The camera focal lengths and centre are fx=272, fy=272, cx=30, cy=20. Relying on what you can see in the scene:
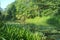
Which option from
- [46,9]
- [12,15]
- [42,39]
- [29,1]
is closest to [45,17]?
[46,9]

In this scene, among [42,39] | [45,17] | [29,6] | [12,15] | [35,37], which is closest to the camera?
[35,37]

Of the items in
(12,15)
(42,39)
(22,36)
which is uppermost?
(22,36)

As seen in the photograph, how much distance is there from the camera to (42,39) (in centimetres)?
1005

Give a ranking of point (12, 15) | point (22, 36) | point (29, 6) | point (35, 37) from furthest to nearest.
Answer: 1. point (12, 15)
2. point (29, 6)
3. point (35, 37)
4. point (22, 36)

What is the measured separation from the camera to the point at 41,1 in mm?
32562

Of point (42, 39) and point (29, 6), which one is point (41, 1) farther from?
point (42, 39)

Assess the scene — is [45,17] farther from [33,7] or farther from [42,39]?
[42,39]

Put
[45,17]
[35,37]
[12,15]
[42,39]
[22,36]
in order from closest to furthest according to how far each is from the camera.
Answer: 1. [22,36]
2. [35,37]
3. [42,39]
4. [45,17]
5. [12,15]

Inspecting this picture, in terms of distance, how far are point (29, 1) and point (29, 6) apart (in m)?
0.87

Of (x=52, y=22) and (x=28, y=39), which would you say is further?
(x=52, y=22)

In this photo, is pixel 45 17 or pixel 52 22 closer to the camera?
pixel 52 22

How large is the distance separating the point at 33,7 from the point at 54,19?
456 centimetres

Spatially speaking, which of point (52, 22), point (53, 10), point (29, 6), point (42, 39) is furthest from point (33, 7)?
point (42, 39)

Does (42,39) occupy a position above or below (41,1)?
above
